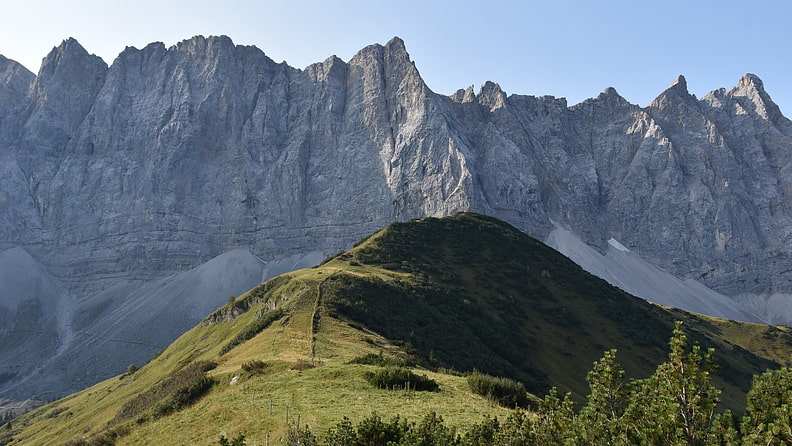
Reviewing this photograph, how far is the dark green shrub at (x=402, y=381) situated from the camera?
95.5ft

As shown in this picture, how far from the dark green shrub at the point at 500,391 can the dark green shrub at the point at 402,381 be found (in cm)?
210

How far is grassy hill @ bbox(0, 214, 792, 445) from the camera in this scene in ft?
89.9

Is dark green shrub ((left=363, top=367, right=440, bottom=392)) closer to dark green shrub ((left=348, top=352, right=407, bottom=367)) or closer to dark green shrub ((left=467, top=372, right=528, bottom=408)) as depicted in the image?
dark green shrub ((left=467, top=372, right=528, bottom=408))

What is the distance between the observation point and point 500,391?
29.0 meters

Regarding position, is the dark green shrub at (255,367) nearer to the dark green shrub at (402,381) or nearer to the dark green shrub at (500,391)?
the dark green shrub at (402,381)

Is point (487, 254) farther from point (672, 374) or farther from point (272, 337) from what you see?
point (672, 374)

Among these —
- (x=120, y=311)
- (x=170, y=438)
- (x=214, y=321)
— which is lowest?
(x=120, y=311)

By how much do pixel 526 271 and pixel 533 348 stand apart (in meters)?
26.5

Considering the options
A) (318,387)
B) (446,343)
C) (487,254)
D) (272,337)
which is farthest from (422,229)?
(318,387)

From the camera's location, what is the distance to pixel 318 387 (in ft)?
95.0

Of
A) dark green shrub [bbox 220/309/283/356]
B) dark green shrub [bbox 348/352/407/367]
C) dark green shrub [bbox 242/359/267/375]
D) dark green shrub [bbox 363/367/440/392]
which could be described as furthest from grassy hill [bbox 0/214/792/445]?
dark green shrub [bbox 363/367/440/392]

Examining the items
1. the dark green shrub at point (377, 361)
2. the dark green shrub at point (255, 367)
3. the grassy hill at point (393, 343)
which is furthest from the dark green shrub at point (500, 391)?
the dark green shrub at point (255, 367)

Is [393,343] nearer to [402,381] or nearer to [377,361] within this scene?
[377,361]

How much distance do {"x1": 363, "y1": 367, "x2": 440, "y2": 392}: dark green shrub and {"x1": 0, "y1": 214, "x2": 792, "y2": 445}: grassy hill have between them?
1.91ft
